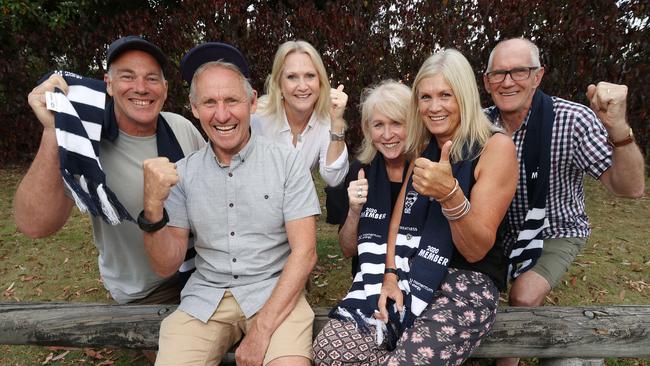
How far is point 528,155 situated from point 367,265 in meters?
1.37

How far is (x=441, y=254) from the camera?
2.51 m

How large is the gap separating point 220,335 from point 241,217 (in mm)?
693

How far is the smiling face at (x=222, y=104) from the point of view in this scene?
→ 262 centimetres

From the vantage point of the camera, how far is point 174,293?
3350mm

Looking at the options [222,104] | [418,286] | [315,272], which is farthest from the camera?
[315,272]

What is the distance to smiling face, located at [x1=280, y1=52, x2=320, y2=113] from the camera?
11.8 feet

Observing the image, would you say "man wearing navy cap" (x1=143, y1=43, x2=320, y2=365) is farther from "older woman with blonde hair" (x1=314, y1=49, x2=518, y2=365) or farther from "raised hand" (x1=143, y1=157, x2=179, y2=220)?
"older woman with blonde hair" (x1=314, y1=49, x2=518, y2=365)

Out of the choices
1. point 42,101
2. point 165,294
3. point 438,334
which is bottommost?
point 165,294

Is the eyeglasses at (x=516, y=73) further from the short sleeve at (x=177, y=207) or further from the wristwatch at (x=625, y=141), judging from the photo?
the short sleeve at (x=177, y=207)

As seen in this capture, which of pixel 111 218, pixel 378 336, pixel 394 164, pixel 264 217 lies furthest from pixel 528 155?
pixel 111 218

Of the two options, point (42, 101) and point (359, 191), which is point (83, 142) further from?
point (359, 191)

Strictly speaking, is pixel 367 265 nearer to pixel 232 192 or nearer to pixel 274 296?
pixel 274 296

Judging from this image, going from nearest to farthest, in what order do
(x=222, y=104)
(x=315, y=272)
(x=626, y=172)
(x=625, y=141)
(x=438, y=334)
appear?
(x=438, y=334), (x=222, y=104), (x=625, y=141), (x=626, y=172), (x=315, y=272)

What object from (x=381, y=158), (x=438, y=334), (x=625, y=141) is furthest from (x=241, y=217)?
(x=625, y=141)
